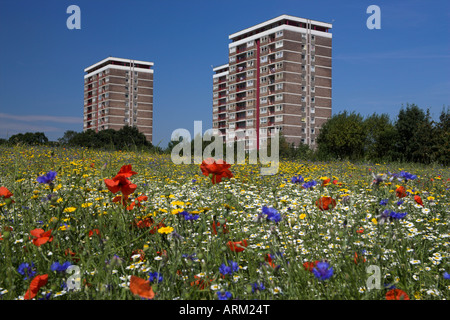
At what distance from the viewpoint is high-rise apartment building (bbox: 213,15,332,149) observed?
2542 inches

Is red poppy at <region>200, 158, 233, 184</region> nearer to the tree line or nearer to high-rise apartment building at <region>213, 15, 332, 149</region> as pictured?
the tree line

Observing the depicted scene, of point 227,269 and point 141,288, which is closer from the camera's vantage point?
point 141,288

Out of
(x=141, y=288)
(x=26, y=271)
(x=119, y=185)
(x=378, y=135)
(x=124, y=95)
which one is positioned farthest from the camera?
(x=124, y=95)

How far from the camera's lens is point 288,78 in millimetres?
64500

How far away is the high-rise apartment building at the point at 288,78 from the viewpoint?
64.6 metres

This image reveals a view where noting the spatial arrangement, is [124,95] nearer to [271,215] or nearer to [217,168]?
[217,168]

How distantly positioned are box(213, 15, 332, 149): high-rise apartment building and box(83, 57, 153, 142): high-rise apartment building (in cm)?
2571

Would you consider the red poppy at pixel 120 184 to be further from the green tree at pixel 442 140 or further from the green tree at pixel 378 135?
the green tree at pixel 378 135

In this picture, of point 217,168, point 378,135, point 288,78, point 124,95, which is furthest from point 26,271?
point 124,95

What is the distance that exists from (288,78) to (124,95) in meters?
39.8

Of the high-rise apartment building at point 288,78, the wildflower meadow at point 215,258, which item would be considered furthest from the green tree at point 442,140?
the high-rise apartment building at point 288,78
